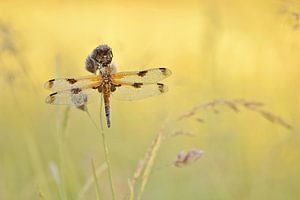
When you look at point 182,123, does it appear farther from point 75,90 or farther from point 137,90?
point 75,90

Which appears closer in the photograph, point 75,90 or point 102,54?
point 102,54

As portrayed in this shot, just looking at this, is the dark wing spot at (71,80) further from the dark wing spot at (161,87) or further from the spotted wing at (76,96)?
the dark wing spot at (161,87)

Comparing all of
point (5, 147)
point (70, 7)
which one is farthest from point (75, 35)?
point (5, 147)

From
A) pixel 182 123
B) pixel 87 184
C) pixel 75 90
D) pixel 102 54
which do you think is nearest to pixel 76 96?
pixel 75 90

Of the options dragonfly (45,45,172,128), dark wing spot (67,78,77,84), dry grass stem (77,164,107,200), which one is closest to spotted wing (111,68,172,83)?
dragonfly (45,45,172,128)

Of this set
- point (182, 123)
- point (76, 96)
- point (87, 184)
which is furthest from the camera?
point (182, 123)

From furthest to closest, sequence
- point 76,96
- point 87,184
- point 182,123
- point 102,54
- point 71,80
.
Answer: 1. point 182,123
2. point 87,184
3. point 71,80
4. point 76,96
5. point 102,54
